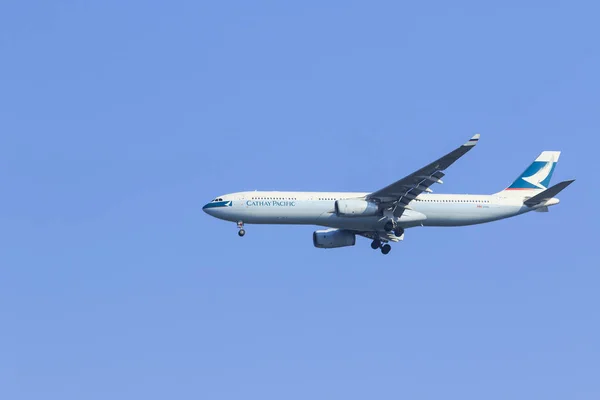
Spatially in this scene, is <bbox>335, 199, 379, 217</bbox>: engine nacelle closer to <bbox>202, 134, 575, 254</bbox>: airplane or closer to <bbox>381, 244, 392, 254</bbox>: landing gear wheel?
<bbox>202, 134, 575, 254</bbox>: airplane

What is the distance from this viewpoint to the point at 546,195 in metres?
76.8

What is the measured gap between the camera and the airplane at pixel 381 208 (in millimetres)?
72875

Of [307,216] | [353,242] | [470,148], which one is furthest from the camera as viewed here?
[353,242]

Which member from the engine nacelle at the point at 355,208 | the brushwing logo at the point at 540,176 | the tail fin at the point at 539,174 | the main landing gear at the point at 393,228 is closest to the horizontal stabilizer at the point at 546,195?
the tail fin at the point at 539,174

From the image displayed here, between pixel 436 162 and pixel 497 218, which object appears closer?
pixel 436 162

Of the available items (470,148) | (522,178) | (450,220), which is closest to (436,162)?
(470,148)

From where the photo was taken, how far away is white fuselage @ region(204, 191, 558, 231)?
73.1 m

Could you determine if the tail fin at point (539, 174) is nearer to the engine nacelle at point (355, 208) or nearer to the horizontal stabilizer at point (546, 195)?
the horizontal stabilizer at point (546, 195)

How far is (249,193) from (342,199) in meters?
6.09

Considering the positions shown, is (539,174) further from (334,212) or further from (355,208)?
(334,212)

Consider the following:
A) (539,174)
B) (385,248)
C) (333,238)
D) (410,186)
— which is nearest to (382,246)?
(385,248)

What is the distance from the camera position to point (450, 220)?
76375 millimetres

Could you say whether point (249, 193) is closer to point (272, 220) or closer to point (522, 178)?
point (272, 220)

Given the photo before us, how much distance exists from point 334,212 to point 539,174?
57.0ft
